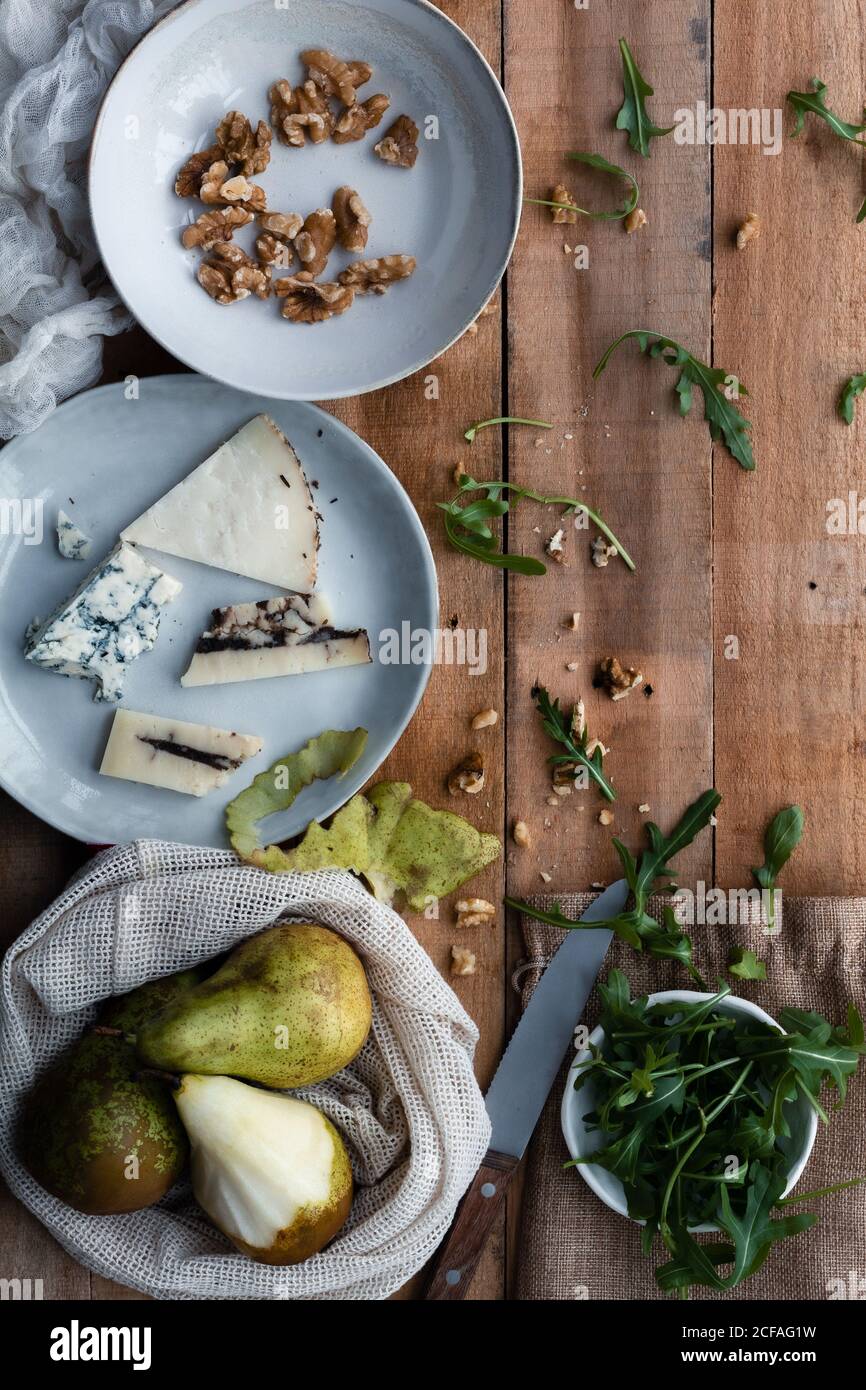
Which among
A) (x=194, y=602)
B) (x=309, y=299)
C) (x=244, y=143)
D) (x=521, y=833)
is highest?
(x=244, y=143)

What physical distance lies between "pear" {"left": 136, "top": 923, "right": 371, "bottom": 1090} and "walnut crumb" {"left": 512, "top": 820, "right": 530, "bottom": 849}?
0.20 metres

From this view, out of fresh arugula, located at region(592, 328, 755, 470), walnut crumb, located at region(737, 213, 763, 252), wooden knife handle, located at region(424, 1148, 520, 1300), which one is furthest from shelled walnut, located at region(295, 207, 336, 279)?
wooden knife handle, located at region(424, 1148, 520, 1300)

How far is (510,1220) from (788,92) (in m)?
1.02

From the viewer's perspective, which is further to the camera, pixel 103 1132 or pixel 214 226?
pixel 214 226

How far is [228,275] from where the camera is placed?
3.13 feet

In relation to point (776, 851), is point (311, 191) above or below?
above

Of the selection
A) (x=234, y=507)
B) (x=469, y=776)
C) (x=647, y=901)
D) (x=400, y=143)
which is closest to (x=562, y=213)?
(x=400, y=143)

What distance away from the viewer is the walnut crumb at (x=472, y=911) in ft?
3.33

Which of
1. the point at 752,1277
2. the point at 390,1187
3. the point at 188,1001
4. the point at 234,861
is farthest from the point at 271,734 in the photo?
the point at 752,1277

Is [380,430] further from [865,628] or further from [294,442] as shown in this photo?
[865,628]

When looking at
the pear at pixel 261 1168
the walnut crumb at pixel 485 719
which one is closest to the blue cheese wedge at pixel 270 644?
the walnut crumb at pixel 485 719

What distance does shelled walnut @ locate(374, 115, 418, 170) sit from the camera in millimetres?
965

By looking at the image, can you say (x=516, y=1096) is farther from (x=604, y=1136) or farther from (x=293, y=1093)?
(x=293, y=1093)

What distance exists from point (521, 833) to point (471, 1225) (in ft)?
1.10
